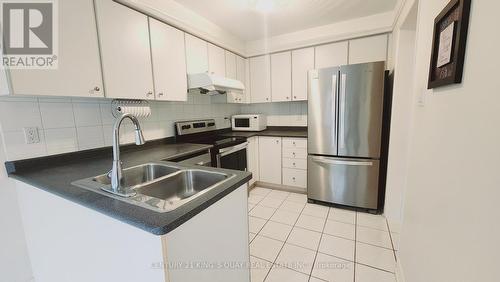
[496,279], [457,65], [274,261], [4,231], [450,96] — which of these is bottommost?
[274,261]

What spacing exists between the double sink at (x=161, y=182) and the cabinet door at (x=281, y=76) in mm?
2270

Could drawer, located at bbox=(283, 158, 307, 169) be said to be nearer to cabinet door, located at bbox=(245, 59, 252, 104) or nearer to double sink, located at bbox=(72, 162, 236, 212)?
cabinet door, located at bbox=(245, 59, 252, 104)

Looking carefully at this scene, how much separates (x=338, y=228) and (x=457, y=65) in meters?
1.83

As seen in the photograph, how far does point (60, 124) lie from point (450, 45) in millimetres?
2382

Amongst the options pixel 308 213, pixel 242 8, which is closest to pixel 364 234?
pixel 308 213

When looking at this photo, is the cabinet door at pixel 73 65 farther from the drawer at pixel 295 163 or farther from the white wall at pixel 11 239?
the drawer at pixel 295 163

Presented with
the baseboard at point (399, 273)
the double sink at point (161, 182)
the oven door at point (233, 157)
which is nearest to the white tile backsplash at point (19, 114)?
the double sink at point (161, 182)

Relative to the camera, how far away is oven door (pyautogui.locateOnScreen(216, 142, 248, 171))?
2.46 meters

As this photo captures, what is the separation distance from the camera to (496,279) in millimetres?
537

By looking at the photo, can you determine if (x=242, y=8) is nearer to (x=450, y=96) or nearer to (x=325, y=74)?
(x=325, y=74)

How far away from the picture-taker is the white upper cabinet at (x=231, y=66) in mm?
3000

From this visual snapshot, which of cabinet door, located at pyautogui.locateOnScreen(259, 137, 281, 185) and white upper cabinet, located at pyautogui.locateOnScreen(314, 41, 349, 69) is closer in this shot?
white upper cabinet, located at pyautogui.locateOnScreen(314, 41, 349, 69)

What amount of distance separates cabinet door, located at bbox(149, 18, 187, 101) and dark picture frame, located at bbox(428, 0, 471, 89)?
79.9 inches

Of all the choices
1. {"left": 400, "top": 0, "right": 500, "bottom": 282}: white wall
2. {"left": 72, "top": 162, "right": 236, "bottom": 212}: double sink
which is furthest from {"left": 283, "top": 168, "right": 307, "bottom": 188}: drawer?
{"left": 72, "top": 162, "right": 236, "bottom": 212}: double sink
